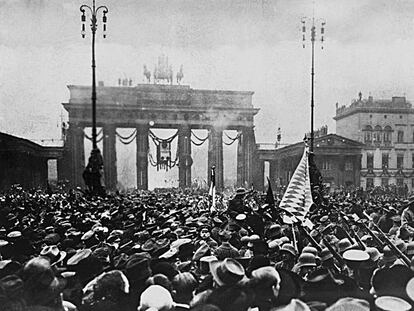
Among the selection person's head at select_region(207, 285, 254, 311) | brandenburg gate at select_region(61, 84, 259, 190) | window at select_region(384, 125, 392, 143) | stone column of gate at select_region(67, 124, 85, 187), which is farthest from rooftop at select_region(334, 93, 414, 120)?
person's head at select_region(207, 285, 254, 311)

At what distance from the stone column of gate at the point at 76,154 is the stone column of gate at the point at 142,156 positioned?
886cm

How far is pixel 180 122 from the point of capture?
28.9 meters

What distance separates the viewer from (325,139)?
714 inches

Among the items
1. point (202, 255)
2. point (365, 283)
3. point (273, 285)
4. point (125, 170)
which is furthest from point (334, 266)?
point (125, 170)

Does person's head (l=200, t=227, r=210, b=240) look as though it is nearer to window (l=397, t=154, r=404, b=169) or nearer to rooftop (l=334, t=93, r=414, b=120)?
rooftop (l=334, t=93, r=414, b=120)

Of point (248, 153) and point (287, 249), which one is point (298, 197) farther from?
point (248, 153)

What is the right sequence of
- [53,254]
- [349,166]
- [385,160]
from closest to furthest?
[53,254], [385,160], [349,166]

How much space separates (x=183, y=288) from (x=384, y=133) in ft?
42.9

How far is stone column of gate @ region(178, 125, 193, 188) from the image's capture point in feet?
98.3

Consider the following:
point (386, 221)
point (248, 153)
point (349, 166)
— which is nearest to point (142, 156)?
point (248, 153)

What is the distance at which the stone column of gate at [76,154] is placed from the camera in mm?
15180

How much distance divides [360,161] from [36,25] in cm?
1345

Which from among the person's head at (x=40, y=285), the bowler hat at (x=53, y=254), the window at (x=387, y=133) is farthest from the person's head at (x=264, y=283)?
the window at (x=387, y=133)

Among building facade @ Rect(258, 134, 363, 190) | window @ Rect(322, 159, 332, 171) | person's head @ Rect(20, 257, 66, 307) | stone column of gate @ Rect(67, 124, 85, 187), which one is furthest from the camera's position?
window @ Rect(322, 159, 332, 171)
